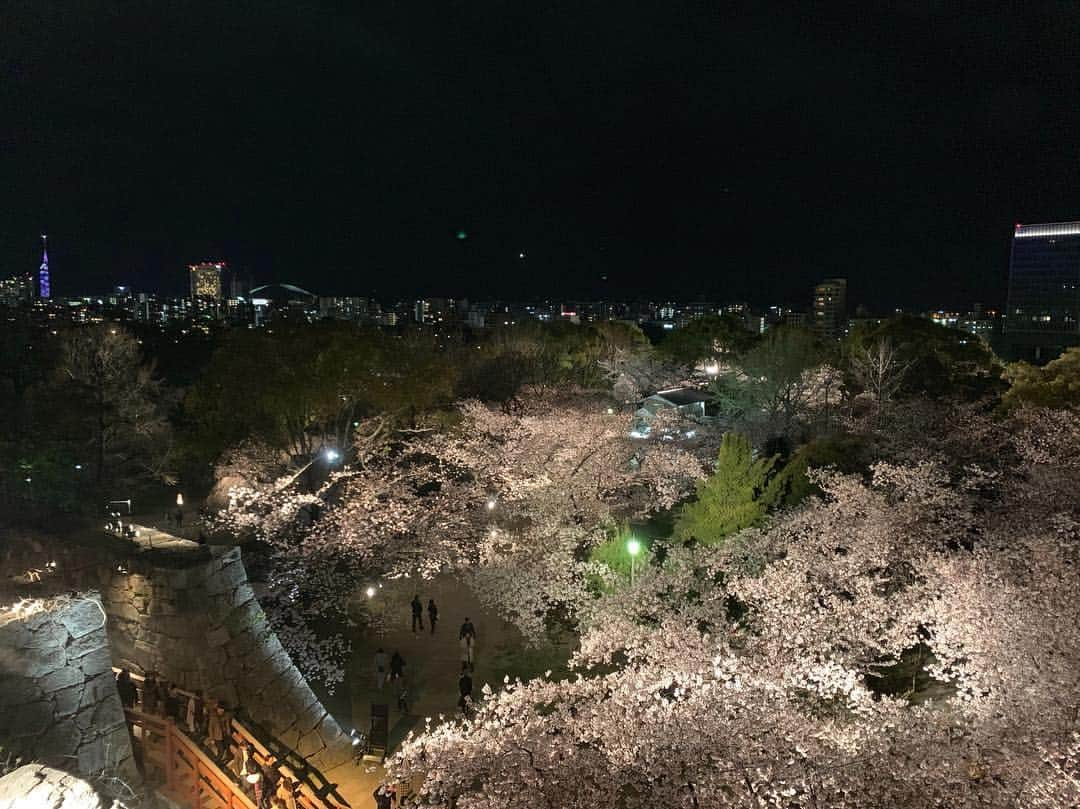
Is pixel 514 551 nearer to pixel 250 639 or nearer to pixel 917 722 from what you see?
pixel 250 639

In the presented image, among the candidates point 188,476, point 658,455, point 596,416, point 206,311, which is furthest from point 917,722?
point 206,311

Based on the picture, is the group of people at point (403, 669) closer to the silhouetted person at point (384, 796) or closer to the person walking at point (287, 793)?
the silhouetted person at point (384, 796)

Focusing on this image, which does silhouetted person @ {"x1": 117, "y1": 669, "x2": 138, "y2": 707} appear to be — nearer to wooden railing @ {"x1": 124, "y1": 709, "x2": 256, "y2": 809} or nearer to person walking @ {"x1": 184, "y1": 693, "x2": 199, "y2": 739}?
person walking @ {"x1": 184, "y1": 693, "x2": 199, "y2": 739}

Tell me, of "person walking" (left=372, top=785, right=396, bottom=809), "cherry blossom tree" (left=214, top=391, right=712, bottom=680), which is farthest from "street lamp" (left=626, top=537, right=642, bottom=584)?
"person walking" (left=372, top=785, right=396, bottom=809)

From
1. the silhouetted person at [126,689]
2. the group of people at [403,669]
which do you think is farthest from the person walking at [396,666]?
the silhouetted person at [126,689]

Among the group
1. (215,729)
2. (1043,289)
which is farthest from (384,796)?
(1043,289)

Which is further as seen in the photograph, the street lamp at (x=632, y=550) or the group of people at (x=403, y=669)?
the street lamp at (x=632, y=550)

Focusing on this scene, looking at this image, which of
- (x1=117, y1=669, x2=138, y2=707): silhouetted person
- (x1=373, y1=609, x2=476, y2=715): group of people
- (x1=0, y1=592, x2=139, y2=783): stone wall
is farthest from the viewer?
(x1=373, y1=609, x2=476, y2=715): group of people

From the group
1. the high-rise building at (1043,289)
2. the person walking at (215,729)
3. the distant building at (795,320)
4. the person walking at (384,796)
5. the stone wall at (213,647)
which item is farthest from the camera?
the high-rise building at (1043,289)
